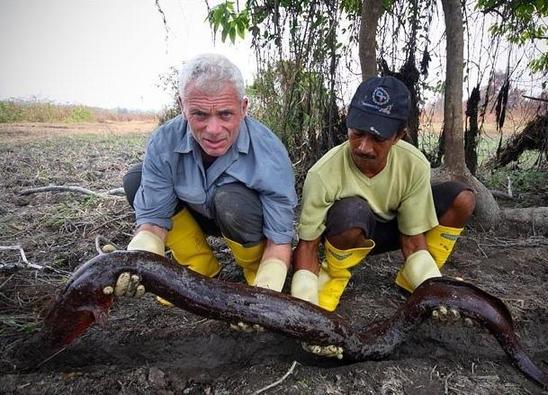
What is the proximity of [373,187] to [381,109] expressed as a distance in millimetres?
452

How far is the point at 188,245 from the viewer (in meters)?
2.42

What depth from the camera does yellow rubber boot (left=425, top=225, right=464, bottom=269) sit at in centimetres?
235

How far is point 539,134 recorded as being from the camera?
451 cm

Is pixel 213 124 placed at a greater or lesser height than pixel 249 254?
greater

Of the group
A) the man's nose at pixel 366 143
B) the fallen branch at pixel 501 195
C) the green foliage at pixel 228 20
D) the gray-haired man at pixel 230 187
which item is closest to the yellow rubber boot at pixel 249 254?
the gray-haired man at pixel 230 187

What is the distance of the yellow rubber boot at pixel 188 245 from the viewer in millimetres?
2357

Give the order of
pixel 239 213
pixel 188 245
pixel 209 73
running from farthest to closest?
pixel 188 245, pixel 239 213, pixel 209 73

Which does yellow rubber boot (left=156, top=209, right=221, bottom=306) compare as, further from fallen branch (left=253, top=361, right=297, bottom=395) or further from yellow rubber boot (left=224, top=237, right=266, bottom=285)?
fallen branch (left=253, top=361, right=297, bottom=395)

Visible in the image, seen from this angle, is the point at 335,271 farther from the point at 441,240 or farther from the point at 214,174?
the point at 214,174

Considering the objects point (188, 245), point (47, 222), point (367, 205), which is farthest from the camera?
point (47, 222)

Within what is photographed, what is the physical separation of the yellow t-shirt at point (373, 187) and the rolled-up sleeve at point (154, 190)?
712 millimetres

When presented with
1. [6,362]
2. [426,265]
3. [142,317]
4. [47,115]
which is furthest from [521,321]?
[47,115]

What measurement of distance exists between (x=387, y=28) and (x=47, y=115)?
50.9 feet

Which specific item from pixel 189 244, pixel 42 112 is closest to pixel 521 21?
pixel 189 244
